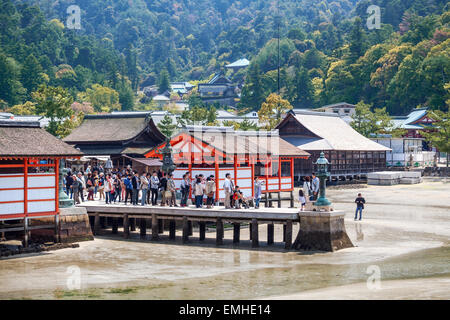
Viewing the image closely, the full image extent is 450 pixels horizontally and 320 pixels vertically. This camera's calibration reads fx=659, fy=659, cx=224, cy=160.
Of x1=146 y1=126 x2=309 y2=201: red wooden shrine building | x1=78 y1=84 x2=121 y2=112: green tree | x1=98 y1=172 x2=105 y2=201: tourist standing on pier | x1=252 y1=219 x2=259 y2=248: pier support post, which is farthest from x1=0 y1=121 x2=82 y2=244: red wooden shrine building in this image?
x1=78 y1=84 x2=121 y2=112: green tree

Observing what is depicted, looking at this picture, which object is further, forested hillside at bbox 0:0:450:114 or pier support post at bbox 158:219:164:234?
forested hillside at bbox 0:0:450:114

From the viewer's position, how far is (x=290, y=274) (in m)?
23.2

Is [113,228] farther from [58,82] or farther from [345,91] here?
[58,82]

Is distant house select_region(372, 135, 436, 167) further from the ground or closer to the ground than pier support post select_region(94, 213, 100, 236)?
further from the ground

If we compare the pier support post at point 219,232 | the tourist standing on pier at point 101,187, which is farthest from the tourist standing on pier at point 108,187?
the pier support post at point 219,232

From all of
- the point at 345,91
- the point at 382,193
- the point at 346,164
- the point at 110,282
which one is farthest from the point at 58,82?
the point at 110,282

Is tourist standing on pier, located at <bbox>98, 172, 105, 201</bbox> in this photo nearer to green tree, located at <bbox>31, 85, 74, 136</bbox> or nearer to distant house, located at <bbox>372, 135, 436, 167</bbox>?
green tree, located at <bbox>31, 85, 74, 136</bbox>

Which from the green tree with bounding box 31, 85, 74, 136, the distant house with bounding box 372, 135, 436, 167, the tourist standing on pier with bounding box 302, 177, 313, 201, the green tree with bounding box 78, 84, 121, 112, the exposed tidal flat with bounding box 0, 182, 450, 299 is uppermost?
the green tree with bounding box 78, 84, 121, 112

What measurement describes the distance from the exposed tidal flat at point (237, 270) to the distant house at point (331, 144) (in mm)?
32339

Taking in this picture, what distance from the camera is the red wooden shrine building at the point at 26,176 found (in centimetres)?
2750

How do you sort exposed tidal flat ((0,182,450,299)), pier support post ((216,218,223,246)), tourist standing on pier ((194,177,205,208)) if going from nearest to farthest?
exposed tidal flat ((0,182,450,299))
pier support post ((216,218,223,246))
tourist standing on pier ((194,177,205,208))

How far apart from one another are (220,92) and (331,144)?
419 ft

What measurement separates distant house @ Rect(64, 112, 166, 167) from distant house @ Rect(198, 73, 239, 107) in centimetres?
12756

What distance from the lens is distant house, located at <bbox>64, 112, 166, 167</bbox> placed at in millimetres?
57094
